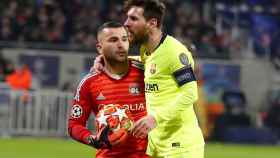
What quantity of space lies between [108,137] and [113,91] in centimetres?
58

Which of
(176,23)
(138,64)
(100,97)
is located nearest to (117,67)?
(138,64)

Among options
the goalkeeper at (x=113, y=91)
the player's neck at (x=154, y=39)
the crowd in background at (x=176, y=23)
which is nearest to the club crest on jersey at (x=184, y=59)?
the player's neck at (x=154, y=39)

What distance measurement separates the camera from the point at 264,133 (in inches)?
977

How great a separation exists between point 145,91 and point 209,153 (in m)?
11.7

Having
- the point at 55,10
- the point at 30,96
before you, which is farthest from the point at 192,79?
the point at 55,10

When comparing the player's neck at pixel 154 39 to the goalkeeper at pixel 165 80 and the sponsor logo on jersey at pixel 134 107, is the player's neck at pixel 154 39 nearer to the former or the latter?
the goalkeeper at pixel 165 80

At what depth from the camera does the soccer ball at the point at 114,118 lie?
7660 millimetres

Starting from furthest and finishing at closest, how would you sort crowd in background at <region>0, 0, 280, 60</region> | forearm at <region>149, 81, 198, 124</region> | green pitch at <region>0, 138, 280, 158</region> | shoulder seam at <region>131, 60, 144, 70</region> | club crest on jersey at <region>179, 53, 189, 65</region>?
crowd in background at <region>0, 0, 280, 60</region>
green pitch at <region>0, 138, 280, 158</region>
shoulder seam at <region>131, 60, 144, 70</region>
club crest on jersey at <region>179, 53, 189, 65</region>
forearm at <region>149, 81, 198, 124</region>

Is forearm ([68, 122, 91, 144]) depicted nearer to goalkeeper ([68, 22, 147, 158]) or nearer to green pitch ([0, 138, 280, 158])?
goalkeeper ([68, 22, 147, 158])

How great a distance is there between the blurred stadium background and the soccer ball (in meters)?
10.2

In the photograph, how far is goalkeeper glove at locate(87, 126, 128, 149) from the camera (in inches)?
298

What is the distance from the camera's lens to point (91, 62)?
2416cm

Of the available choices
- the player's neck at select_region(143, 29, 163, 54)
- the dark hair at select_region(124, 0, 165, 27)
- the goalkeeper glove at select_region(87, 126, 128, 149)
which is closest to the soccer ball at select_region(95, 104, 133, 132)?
the goalkeeper glove at select_region(87, 126, 128, 149)

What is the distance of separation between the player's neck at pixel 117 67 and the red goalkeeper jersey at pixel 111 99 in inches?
1.6
